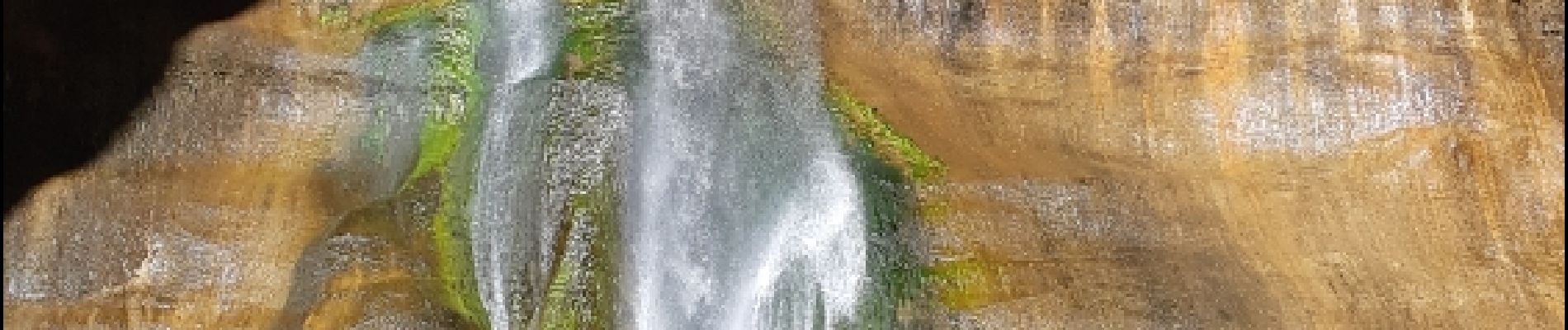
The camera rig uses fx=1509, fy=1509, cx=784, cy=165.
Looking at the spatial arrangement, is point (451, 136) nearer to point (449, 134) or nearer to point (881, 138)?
point (449, 134)

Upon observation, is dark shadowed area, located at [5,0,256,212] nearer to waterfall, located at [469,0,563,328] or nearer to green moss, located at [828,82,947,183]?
waterfall, located at [469,0,563,328]

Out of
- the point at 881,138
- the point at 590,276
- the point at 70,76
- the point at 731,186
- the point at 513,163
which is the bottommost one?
the point at 590,276

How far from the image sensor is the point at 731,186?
36.0 feet

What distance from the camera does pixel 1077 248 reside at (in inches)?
418

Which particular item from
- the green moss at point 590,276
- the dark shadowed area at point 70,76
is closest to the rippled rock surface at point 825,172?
the green moss at point 590,276

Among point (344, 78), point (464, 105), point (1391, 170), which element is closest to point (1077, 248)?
point (1391, 170)

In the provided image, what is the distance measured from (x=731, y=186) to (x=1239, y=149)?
416 centimetres

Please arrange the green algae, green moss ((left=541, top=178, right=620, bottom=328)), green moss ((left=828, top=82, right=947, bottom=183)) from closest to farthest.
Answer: green moss ((left=541, top=178, right=620, bottom=328)) → the green algae → green moss ((left=828, top=82, right=947, bottom=183))

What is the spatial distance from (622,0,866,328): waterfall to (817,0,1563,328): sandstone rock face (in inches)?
25.9

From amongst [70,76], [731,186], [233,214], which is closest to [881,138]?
[731,186]

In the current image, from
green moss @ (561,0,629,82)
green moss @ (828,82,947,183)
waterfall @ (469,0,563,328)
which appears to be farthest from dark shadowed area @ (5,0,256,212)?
green moss @ (828,82,947,183)

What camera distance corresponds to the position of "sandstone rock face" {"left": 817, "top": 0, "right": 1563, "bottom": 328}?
1045cm

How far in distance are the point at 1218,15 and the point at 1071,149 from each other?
172cm

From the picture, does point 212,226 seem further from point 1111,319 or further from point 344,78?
point 1111,319
